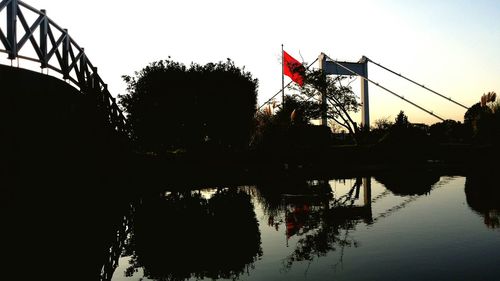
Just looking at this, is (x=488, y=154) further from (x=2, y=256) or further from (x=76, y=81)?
(x=2, y=256)

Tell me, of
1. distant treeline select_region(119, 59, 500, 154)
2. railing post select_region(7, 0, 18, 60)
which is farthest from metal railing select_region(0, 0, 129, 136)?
distant treeline select_region(119, 59, 500, 154)

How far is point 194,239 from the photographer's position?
380 inches

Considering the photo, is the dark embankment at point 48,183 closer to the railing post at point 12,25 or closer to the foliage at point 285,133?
the railing post at point 12,25

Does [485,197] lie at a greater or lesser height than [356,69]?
lesser

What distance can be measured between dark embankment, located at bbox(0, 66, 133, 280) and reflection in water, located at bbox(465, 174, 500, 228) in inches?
364

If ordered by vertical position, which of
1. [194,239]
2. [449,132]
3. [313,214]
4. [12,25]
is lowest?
[194,239]

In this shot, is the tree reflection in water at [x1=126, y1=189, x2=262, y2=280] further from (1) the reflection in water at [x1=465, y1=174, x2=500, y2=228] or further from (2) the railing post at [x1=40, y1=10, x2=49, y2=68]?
(1) the reflection in water at [x1=465, y1=174, x2=500, y2=228]

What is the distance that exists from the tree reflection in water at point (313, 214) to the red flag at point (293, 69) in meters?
26.6

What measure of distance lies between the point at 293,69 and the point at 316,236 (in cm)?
3749

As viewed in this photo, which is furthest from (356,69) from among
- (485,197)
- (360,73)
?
(485,197)

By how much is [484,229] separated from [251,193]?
9.38 m

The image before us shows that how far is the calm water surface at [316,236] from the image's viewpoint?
Answer: 23.2 ft

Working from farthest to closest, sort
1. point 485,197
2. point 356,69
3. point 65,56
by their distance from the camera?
point 356,69 → point 485,197 → point 65,56

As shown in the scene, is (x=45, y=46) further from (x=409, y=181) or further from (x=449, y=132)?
(x=449, y=132)
